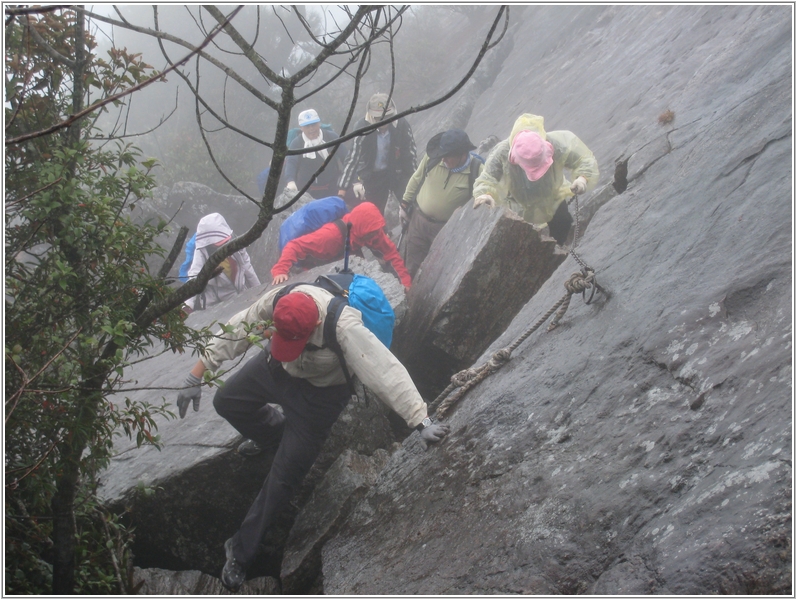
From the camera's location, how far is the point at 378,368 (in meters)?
4.15

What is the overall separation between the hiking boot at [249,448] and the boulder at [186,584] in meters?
1.01

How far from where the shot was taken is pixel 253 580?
4.82 meters

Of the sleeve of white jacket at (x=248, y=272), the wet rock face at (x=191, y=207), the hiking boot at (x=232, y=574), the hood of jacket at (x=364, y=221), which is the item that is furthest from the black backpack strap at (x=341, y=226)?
the wet rock face at (x=191, y=207)

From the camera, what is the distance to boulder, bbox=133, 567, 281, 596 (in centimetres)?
472

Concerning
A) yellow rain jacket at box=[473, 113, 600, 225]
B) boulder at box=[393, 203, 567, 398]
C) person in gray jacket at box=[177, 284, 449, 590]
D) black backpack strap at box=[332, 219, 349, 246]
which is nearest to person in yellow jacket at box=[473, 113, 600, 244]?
yellow rain jacket at box=[473, 113, 600, 225]

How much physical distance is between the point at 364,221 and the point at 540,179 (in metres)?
2.04

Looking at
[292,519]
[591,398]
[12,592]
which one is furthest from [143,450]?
[591,398]

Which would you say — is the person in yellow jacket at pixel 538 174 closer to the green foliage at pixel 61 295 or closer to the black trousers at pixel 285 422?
the black trousers at pixel 285 422

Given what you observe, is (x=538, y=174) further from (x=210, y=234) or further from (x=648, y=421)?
(x=210, y=234)

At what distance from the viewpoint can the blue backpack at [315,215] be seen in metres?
7.21

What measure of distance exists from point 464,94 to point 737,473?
1483 centimetres

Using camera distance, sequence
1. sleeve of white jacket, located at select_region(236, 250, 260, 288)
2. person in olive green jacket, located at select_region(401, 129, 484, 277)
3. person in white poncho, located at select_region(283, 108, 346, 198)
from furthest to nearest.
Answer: person in white poncho, located at select_region(283, 108, 346, 198), sleeve of white jacket, located at select_region(236, 250, 260, 288), person in olive green jacket, located at select_region(401, 129, 484, 277)

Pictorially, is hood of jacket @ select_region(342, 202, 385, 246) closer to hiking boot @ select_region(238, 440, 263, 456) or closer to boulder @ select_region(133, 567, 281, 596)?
hiking boot @ select_region(238, 440, 263, 456)

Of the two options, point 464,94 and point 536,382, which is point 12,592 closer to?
point 536,382
